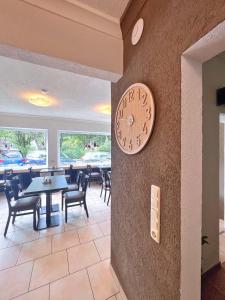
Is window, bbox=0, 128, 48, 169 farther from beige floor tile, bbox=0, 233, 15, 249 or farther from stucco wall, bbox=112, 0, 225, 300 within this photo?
stucco wall, bbox=112, 0, 225, 300

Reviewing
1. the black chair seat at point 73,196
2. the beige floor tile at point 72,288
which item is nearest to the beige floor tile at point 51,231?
the black chair seat at point 73,196

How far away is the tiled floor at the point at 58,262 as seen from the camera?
154 cm

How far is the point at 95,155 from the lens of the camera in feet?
21.9

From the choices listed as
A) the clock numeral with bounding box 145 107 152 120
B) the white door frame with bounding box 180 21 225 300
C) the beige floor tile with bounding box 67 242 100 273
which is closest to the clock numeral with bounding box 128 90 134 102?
the clock numeral with bounding box 145 107 152 120

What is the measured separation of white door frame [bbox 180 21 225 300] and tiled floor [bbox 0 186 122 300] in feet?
3.71

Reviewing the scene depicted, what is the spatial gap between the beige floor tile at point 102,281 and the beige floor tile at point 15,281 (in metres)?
0.69

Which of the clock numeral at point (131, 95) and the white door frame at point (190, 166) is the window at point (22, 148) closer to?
the clock numeral at point (131, 95)

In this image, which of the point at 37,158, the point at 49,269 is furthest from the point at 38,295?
the point at 37,158

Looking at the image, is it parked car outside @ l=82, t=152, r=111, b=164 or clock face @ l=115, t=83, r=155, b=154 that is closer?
clock face @ l=115, t=83, r=155, b=154

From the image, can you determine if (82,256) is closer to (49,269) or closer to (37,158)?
(49,269)

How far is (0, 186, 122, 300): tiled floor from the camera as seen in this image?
1535mm

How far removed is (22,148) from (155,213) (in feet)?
18.7

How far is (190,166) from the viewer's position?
2.57 feet

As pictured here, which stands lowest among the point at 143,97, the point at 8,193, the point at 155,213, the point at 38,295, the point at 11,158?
the point at 38,295
